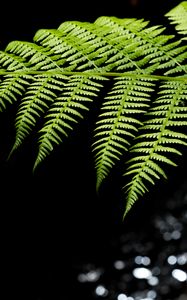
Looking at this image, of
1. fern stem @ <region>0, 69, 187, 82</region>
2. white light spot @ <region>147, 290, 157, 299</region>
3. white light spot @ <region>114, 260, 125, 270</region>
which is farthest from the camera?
white light spot @ <region>114, 260, 125, 270</region>

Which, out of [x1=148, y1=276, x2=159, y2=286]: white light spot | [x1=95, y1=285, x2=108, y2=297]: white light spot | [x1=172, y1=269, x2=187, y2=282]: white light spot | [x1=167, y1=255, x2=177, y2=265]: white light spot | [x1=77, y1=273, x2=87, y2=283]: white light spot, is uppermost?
[x1=167, y1=255, x2=177, y2=265]: white light spot

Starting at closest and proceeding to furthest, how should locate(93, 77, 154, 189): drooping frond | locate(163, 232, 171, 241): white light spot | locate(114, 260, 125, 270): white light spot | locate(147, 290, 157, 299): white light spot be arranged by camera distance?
locate(93, 77, 154, 189): drooping frond
locate(147, 290, 157, 299): white light spot
locate(114, 260, 125, 270): white light spot
locate(163, 232, 171, 241): white light spot

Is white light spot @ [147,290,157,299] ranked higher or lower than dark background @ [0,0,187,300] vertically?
lower

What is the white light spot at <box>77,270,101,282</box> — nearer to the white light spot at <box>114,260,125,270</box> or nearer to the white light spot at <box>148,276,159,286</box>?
the white light spot at <box>114,260,125,270</box>

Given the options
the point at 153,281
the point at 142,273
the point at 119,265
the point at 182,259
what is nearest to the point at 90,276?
the point at 119,265

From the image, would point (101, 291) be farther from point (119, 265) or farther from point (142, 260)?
point (142, 260)

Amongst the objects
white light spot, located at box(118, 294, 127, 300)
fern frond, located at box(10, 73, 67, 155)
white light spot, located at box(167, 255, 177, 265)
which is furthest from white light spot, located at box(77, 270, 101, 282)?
fern frond, located at box(10, 73, 67, 155)

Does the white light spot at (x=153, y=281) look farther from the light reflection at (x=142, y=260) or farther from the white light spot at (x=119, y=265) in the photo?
the white light spot at (x=119, y=265)
